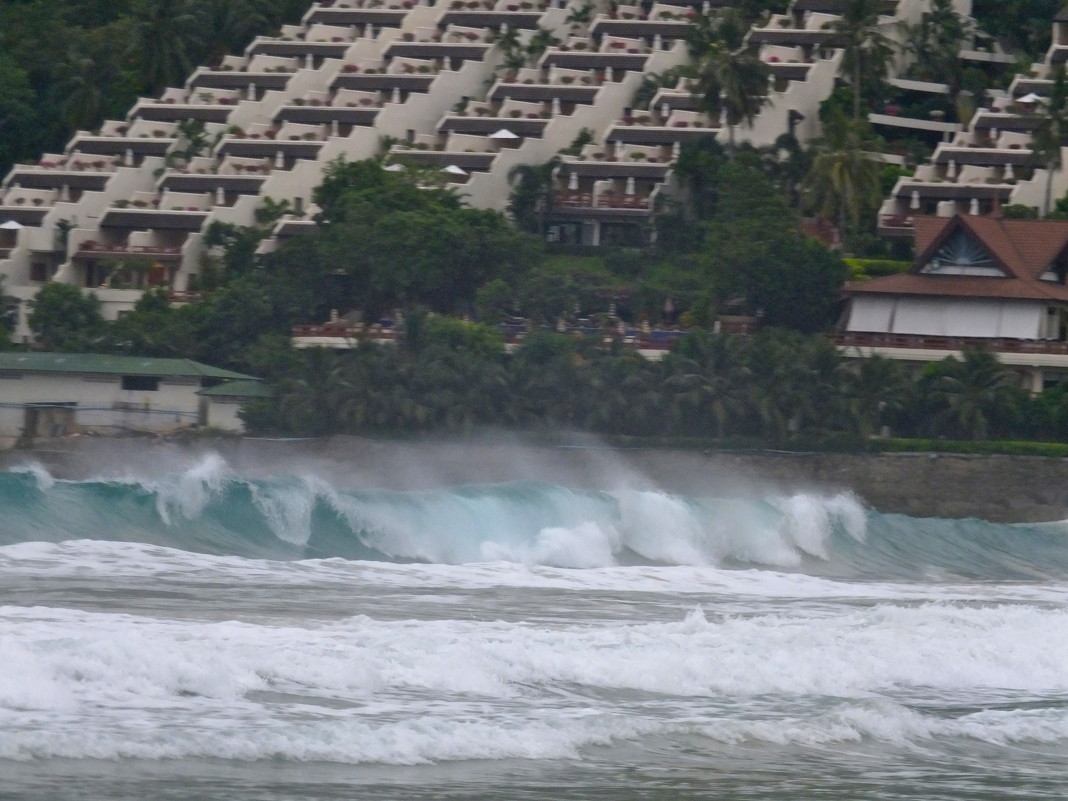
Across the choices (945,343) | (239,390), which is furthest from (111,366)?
(945,343)

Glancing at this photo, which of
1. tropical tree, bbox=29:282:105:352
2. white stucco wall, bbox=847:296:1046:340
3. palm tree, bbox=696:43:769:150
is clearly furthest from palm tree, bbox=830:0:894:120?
tropical tree, bbox=29:282:105:352

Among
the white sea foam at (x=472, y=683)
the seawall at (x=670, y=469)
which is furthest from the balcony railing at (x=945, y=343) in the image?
the white sea foam at (x=472, y=683)

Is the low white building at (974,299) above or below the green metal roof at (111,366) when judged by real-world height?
above

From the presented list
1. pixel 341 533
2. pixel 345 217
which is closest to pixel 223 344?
pixel 345 217

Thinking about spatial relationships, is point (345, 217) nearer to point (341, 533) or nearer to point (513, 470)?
point (513, 470)

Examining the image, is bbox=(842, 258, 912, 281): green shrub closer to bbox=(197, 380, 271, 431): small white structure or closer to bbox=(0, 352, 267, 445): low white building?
bbox=(197, 380, 271, 431): small white structure

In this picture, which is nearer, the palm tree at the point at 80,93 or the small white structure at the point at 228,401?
the small white structure at the point at 228,401

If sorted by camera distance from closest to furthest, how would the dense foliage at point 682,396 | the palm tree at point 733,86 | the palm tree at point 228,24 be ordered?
the dense foliage at point 682,396 < the palm tree at point 733,86 < the palm tree at point 228,24

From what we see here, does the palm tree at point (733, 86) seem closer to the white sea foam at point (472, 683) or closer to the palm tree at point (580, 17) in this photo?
the palm tree at point (580, 17)
